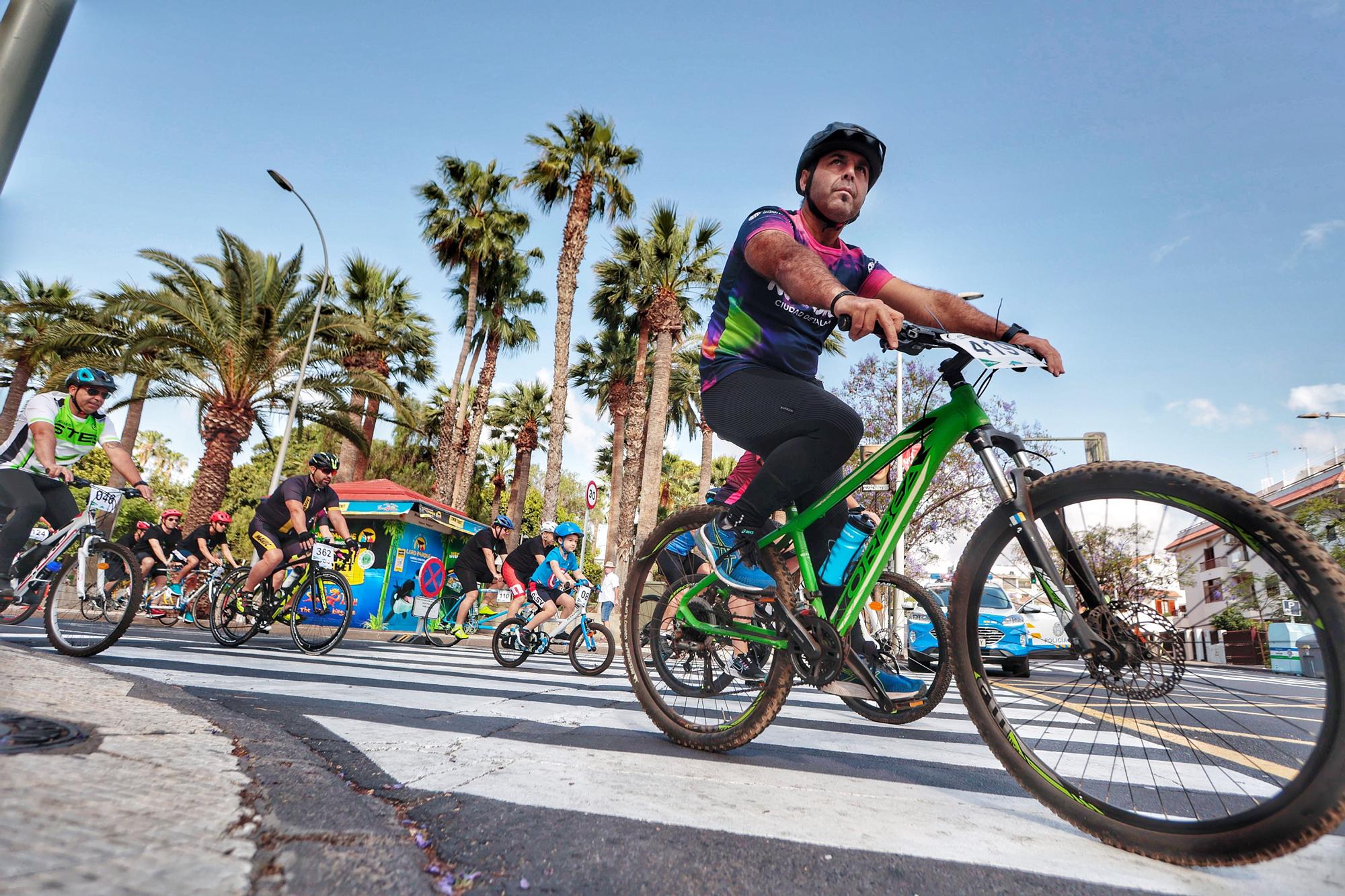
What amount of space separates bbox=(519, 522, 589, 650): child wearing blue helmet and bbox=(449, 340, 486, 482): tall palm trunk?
18658 mm

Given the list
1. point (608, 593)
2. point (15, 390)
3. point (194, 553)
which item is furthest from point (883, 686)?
point (15, 390)

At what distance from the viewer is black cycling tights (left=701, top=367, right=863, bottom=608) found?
2471 mm

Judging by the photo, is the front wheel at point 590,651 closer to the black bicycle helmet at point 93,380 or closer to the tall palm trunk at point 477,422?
the black bicycle helmet at point 93,380

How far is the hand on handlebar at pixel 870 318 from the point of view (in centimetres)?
196

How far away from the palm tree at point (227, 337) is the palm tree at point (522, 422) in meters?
17.0

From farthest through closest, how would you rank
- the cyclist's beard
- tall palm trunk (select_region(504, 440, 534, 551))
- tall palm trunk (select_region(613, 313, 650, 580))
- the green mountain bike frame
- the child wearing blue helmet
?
1. tall palm trunk (select_region(504, 440, 534, 551))
2. tall palm trunk (select_region(613, 313, 650, 580))
3. the child wearing blue helmet
4. the cyclist's beard
5. the green mountain bike frame

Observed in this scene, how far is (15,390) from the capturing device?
28.6 m

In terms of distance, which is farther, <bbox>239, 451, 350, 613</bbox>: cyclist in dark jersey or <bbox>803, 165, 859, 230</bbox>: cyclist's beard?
<bbox>239, 451, 350, 613</bbox>: cyclist in dark jersey

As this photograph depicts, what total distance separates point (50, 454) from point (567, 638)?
5497mm

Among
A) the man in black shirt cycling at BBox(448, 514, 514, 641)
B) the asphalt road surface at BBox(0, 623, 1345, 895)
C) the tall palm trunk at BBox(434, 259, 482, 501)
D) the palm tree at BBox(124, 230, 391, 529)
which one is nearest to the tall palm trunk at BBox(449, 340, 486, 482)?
the tall palm trunk at BBox(434, 259, 482, 501)

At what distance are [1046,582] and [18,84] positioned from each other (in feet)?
13.3

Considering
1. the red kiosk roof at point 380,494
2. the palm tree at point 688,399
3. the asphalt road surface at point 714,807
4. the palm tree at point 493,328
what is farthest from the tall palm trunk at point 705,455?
the asphalt road surface at point 714,807

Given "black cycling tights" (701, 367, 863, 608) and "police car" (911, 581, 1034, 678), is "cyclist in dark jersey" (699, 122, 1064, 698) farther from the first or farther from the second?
"police car" (911, 581, 1034, 678)

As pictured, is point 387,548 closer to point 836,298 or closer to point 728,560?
point 728,560
